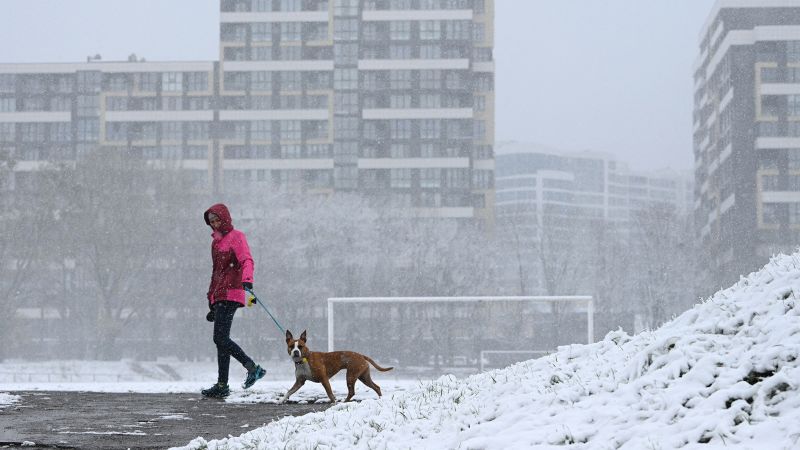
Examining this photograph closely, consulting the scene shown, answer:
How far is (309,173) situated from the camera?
9969cm

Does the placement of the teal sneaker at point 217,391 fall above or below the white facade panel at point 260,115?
A: below

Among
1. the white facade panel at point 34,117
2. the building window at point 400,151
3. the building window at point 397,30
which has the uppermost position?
the building window at point 397,30

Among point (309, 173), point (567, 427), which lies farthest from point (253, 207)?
point (567, 427)

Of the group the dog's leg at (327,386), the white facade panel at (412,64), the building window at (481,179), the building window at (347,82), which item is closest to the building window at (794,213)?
the building window at (481,179)

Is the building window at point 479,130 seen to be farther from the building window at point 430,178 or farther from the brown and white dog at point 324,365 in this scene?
the brown and white dog at point 324,365

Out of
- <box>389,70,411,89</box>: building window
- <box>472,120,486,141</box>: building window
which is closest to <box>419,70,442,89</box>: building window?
<box>389,70,411,89</box>: building window

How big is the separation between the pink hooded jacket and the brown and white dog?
35.5 inches

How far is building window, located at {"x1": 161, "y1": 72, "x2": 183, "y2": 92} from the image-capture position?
102750mm

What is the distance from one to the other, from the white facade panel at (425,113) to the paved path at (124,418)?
88329 millimetres

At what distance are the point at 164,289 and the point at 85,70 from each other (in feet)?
151

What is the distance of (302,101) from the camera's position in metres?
102

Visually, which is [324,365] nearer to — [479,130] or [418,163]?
[418,163]

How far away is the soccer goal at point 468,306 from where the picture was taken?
1430 centimetres

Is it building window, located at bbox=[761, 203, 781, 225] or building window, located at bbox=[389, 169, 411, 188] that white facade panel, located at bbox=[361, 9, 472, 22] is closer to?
building window, located at bbox=[389, 169, 411, 188]
